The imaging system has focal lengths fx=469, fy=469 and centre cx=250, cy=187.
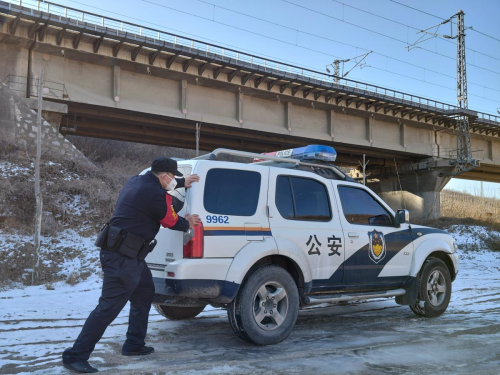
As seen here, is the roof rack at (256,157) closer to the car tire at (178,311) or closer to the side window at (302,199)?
the side window at (302,199)

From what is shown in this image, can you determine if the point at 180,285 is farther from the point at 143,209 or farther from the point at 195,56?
the point at 195,56

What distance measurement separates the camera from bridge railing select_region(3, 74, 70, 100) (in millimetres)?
→ 18281

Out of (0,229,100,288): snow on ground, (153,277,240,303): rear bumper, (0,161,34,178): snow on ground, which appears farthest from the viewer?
(0,161,34,178): snow on ground

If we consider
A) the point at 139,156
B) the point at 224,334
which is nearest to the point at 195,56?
the point at 139,156

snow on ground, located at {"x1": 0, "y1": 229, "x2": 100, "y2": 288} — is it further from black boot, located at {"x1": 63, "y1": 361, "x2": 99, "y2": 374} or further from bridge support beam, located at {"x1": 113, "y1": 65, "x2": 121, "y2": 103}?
bridge support beam, located at {"x1": 113, "y1": 65, "x2": 121, "y2": 103}

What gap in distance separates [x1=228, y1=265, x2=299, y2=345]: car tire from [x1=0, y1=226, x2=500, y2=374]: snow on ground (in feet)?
0.52

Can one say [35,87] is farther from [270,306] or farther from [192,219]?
[270,306]

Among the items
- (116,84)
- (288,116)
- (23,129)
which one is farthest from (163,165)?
(288,116)

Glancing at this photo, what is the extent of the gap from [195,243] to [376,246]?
8.77ft

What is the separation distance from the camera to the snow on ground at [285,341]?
418 cm

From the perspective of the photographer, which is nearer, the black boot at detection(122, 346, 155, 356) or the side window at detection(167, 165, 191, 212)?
the black boot at detection(122, 346, 155, 356)

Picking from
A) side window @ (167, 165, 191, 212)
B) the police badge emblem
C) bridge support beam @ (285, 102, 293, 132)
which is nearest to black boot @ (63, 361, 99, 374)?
side window @ (167, 165, 191, 212)

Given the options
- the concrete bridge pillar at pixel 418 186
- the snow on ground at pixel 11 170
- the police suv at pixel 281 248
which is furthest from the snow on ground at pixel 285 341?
the concrete bridge pillar at pixel 418 186

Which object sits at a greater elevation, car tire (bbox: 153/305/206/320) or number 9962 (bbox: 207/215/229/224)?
number 9962 (bbox: 207/215/229/224)
